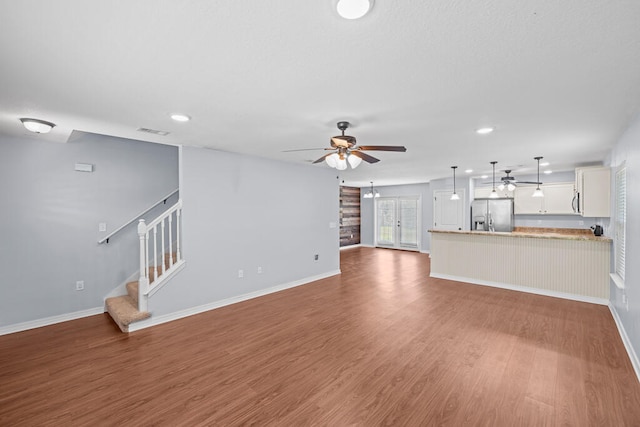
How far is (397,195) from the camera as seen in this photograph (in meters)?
10.3

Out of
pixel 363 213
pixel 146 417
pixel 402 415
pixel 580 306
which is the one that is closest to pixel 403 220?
pixel 363 213

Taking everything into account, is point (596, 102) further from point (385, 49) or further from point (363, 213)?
point (363, 213)

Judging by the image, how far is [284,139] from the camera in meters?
3.69

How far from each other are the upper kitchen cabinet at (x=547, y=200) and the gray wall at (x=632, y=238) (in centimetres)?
403

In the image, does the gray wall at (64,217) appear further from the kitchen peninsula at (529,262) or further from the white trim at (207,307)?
Result: the kitchen peninsula at (529,262)

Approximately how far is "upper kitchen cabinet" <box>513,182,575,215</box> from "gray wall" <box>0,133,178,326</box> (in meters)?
8.54

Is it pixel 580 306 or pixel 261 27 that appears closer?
pixel 261 27

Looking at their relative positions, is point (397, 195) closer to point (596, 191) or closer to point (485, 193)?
point (485, 193)

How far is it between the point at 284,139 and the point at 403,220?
7.57m

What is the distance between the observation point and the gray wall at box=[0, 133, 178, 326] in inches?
139

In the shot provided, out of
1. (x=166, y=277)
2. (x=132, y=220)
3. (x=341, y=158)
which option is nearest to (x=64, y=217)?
(x=132, y=220)

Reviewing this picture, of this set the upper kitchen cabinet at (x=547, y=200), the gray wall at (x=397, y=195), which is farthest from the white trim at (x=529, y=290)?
the gray wall at (x=397, y=195)

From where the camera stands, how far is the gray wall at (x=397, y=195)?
9.52 meters

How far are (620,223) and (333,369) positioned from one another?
13.3 feet
